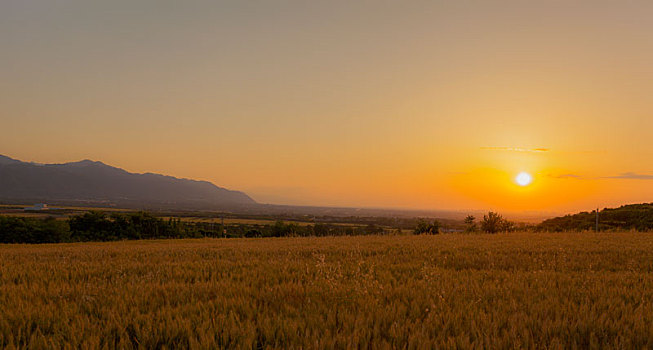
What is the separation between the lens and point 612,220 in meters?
31.0

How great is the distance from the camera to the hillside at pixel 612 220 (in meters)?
28.0

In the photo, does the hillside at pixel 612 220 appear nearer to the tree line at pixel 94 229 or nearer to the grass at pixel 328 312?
the tree line at pixel 94 229

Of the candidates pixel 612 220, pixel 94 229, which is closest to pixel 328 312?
pixel 612 220

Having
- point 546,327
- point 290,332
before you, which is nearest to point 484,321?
point 546,327

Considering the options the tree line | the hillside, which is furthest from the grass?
the tree line

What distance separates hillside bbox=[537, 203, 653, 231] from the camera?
28.0 m

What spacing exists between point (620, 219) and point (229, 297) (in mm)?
38462

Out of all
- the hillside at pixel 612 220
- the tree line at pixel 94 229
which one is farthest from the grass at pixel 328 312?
the tree line at pixel 94 229

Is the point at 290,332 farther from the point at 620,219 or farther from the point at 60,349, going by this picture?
the point at 620,219

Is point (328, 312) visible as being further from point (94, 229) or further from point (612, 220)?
point (94, 229)

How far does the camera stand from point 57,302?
14.1 feet

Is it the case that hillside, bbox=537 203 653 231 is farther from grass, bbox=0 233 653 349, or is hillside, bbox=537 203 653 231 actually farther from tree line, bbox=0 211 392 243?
grass, bbox=0 233 653 349

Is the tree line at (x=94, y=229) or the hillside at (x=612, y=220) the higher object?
the hillside at (x=612, y=220)

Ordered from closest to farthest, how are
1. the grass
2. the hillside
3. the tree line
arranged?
1. the grass
2. the hillside
3. the tree line
